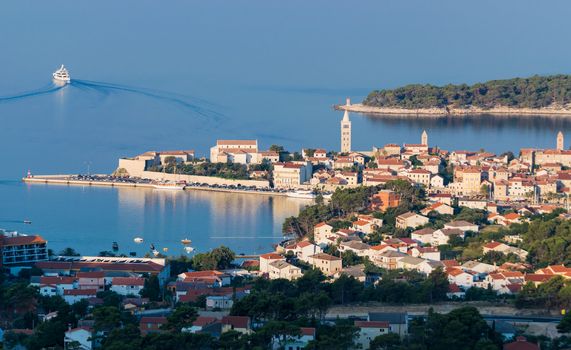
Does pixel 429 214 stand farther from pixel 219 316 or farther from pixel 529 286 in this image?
pixel 219 316

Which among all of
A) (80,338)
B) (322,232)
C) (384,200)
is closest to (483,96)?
(384,200)

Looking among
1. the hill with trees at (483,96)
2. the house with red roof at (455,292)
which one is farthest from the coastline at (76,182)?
the hill with trees at (483,96)

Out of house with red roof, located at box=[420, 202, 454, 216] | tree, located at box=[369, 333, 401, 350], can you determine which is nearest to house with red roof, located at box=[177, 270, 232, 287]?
tree, located at box=[369, 333, 401, 350]

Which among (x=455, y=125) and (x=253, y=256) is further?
(x=455, y=125)

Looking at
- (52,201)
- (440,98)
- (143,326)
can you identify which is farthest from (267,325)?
(440,98)

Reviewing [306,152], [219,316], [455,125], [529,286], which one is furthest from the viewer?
[455,125]

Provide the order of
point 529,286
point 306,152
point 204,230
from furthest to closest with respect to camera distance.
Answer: point 306,152 < point 204,230 < point 529,286

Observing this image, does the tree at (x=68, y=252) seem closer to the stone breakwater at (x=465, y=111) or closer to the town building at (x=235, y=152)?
the town building at (x=235, y=152)
